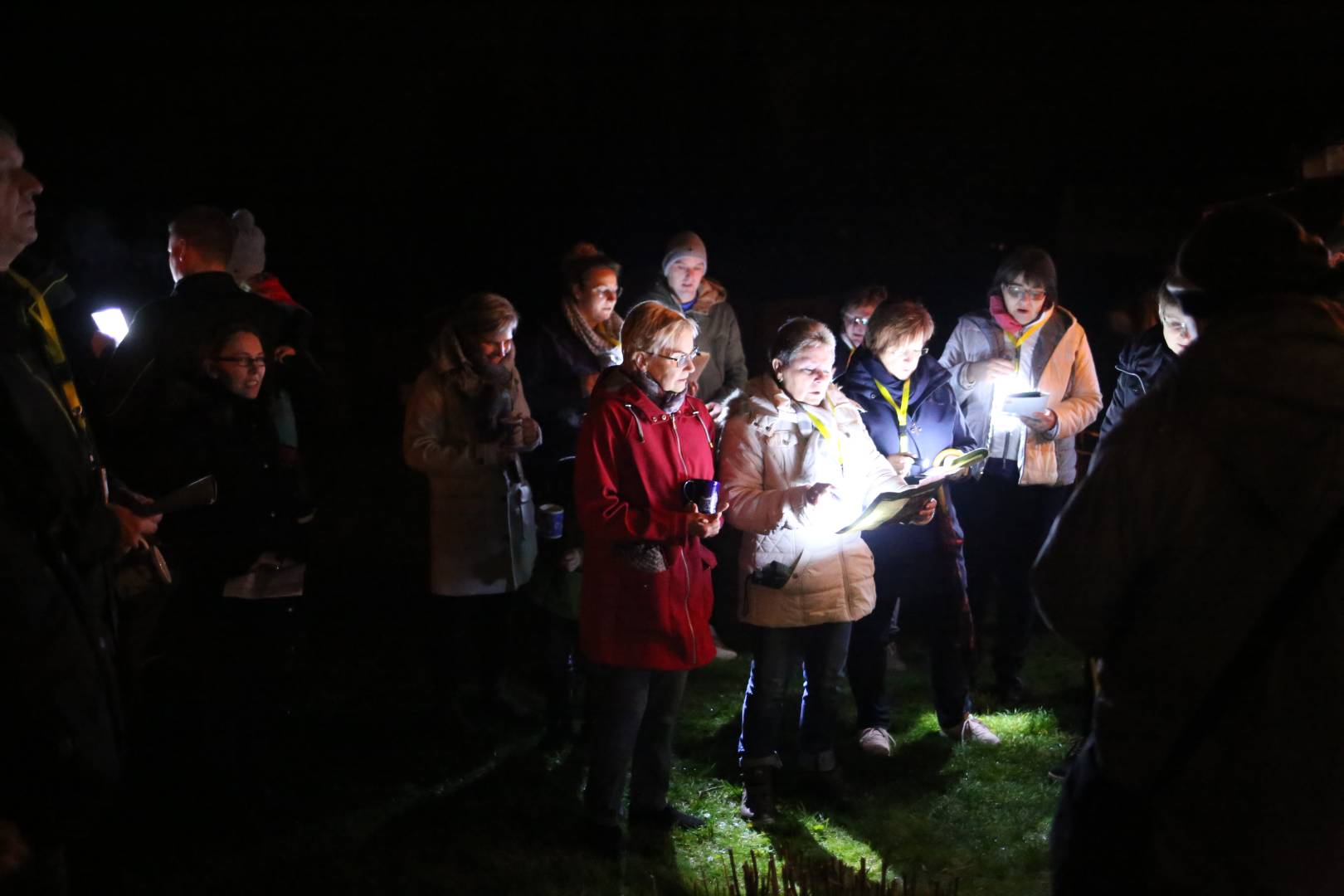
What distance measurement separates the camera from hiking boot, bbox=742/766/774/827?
159 inches

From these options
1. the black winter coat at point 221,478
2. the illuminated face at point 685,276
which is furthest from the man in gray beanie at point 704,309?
the black winter coat at point 221,478

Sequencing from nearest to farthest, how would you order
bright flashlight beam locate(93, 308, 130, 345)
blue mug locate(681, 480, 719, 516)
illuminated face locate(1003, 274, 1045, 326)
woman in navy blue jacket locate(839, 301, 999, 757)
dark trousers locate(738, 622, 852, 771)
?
blue mug locate(681, 480, 719, 516) < dark trousers locate(738, 622, 852, 771) < woman in navy blue jacket locate(839, 301, 999, 757) < illuminated face locate(1003, 274, 1045, 326) < bright flashlight beam locate(93, 308, 130, 345)

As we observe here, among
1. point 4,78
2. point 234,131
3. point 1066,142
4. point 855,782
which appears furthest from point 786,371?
point 4,78

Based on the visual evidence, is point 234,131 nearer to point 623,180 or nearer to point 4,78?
point 4,78

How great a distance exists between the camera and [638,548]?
3.58 meters

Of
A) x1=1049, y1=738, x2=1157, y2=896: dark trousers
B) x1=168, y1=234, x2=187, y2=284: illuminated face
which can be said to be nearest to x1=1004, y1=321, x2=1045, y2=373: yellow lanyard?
x1=1049, y1=738, x2=1157, y2=896: dark trousers

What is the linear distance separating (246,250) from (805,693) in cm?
395

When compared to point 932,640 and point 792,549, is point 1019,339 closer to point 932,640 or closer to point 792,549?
point 932,640

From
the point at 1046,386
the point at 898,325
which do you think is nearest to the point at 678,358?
the point at 898,325

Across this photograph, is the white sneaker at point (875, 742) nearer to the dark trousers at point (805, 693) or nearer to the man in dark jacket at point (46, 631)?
the dark trousers at point (805, 693)

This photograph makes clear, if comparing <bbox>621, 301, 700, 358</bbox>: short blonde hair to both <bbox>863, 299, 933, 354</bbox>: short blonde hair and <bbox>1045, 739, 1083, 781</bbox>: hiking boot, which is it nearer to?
<bbox>863, 299, 933, 354</bbox>: short blonde hair

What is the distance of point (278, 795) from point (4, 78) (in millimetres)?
8597

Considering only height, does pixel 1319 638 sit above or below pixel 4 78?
below

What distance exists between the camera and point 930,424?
15.4 feet
